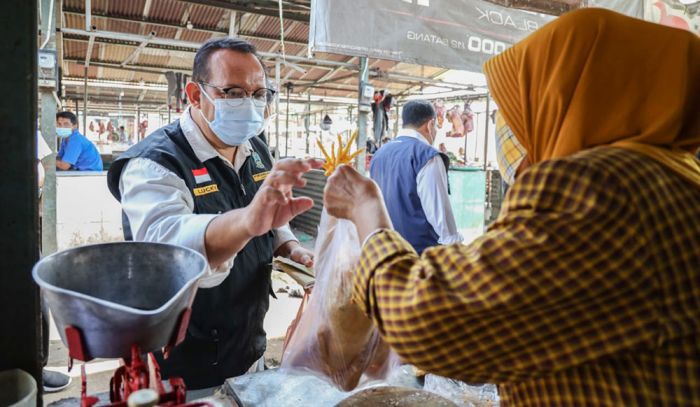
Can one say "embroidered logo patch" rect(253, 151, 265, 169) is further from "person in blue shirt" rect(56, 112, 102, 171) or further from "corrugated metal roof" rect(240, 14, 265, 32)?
"person in blue shirt" rect(56, 112, 102, 171)

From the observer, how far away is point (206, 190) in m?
1.92

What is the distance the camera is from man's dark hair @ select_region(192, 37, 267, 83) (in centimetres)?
202

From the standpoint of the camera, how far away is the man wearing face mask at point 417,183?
3.70 metres

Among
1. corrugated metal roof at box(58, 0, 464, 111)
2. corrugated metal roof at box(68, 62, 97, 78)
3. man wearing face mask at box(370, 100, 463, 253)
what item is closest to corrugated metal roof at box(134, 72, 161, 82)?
corrugated metal roof at box(58, 0, 464, 111)

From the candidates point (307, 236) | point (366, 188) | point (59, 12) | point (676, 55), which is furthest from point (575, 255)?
point (307, 236)

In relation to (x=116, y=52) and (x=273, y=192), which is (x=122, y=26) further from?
(x=273, y=192)

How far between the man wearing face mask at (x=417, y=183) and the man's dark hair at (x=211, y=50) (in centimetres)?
195

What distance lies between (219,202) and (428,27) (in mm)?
2797

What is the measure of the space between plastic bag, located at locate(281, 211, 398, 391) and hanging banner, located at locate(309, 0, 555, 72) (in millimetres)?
2447

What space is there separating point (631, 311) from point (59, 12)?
19.9ft

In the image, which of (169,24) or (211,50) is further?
(169,24)

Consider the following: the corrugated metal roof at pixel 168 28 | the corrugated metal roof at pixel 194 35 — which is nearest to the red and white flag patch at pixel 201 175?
the corrugated metal roof at pixel 168 28

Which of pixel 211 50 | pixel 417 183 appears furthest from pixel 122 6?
pixel 211 50

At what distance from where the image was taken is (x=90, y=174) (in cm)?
646
